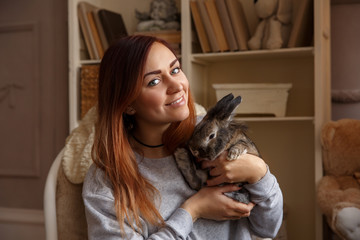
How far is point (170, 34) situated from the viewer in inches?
91.6

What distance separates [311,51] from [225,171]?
1.18m

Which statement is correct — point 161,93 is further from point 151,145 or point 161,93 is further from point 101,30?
point 101,30

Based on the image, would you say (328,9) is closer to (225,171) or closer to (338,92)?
(338,92)

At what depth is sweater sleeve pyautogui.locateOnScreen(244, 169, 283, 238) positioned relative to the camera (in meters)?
1.16

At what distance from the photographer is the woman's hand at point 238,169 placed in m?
1.12

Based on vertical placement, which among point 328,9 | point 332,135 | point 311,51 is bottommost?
point 332,135

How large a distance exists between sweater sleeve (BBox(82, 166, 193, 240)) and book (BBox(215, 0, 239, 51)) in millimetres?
1213

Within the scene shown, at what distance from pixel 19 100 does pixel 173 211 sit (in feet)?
6.86

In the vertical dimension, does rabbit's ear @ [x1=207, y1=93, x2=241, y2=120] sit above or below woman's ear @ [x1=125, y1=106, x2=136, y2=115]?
above

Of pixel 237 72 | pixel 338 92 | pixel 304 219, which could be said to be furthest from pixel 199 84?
pixel 304 219

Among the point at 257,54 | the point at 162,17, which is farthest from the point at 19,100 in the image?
the point at 257,54

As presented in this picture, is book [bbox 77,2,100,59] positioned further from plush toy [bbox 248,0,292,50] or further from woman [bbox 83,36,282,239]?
woman [bbox 83,36,282,239]

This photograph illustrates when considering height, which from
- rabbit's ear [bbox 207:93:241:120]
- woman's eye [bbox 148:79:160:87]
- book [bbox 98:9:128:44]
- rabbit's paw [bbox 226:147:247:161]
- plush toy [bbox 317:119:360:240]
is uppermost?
book [bbox 98:9:128:44]

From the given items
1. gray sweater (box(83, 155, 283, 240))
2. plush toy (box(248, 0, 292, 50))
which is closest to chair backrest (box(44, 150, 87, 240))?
gray sweater (box(83, 155, 283, 240))
